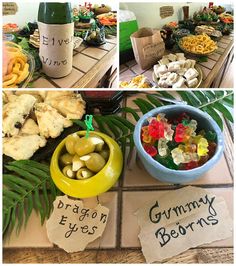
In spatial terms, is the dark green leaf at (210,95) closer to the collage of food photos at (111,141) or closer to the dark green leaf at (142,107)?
the collage of food photos at (111,141)

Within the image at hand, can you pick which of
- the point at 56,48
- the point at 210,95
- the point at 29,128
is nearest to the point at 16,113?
the point at 29,128

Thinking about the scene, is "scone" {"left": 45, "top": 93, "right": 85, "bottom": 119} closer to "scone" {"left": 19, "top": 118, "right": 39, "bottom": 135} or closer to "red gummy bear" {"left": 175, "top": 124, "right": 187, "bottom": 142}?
"scone" {"left": 19, "top": 118, "right": 39, "bottom": 135}

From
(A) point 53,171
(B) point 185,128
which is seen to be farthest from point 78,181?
(B) point 185,128

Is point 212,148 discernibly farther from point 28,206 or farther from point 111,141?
point 28,206

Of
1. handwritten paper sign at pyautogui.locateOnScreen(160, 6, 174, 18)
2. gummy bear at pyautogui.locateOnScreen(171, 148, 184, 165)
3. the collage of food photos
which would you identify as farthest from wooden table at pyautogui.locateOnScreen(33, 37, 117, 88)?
gummy bear at pyautogui.locateOnScreen(171, 148, 184, 165)

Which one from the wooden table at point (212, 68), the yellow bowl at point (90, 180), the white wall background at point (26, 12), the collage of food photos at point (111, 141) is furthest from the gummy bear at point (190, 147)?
the white wall background at point (26, 12)

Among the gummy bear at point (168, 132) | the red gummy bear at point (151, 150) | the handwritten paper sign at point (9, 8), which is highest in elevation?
the handwritten paper sign at point (9, 8)
